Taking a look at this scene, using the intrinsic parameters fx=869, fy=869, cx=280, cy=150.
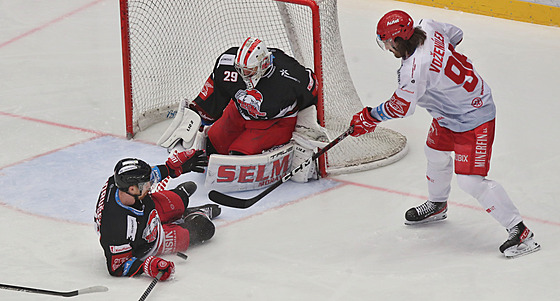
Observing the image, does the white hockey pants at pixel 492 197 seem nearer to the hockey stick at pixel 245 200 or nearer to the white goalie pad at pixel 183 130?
the hockey stick at pixel 245 200

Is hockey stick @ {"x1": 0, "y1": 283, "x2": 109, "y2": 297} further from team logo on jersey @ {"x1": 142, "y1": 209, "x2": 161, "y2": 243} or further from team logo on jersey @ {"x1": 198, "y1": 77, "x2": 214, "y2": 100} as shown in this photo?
team logo on jersey @ {"x1": 198, "y1": 77, "x2": 214, "y2": 100}

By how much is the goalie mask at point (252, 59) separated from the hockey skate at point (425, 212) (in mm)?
1076

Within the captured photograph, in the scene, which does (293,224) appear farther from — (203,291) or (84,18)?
(84,18)

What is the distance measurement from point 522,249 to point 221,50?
285cm

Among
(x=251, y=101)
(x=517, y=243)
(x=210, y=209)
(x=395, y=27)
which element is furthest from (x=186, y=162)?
(x=517, y=243)

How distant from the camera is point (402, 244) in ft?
13.7

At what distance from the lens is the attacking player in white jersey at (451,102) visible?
3762 mm

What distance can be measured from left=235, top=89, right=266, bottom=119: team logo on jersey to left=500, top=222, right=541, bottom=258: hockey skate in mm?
1513

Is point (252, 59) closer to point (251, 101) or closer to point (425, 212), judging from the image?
point (251, 101)

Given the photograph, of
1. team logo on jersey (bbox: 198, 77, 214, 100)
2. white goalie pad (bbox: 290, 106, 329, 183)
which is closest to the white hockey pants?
white goalie pad (bbox: 290, 106, 329, 183)

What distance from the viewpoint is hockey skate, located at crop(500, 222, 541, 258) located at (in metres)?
3.91

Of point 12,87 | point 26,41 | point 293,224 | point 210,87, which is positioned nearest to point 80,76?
point 12,87

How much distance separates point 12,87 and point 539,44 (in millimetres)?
4157

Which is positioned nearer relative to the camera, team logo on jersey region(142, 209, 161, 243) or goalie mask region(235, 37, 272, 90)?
team logo on jersey region(142, 209, 161, 243)
